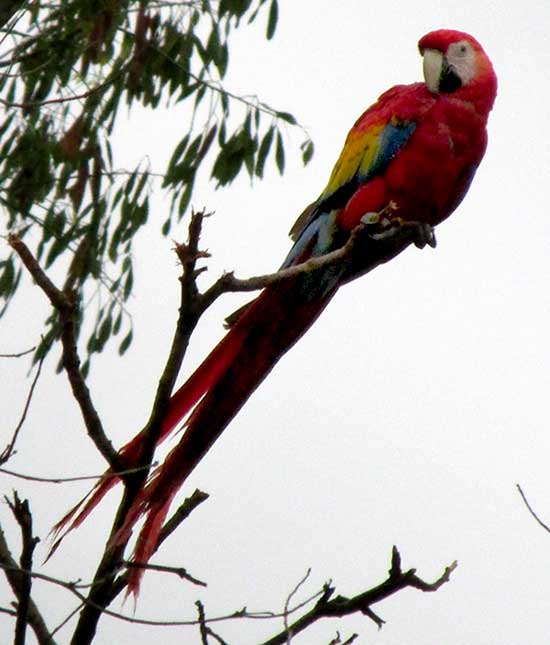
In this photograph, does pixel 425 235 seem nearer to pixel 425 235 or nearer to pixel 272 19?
pixel 425 235

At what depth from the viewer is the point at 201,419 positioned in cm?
167

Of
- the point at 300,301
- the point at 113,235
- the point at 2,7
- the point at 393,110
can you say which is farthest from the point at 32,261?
the point at 113,235

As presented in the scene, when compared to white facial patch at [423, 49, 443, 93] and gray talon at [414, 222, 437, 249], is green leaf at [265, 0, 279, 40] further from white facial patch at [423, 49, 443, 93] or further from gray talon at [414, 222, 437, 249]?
gray talon at [414, 222, 437, 249]

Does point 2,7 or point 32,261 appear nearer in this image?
point 32,261

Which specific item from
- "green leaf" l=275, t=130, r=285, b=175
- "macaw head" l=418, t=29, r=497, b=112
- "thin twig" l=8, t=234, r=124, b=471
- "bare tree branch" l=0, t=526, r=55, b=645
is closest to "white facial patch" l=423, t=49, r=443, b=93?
"macaw head" l=418, t=29, r=497, b=112

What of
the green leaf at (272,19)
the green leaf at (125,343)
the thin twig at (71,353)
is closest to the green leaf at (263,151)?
the green leaf at (272,19)

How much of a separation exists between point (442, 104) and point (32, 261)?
1096 mm

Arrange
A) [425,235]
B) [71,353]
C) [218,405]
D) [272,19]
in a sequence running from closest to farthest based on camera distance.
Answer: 1. [71,353]
2. [218,405]
3. [425,235]
4. [272,19]

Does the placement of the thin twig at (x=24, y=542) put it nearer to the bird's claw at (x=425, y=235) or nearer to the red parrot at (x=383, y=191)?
the red parrot at (x=383, y=191)

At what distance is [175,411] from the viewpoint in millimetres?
1649

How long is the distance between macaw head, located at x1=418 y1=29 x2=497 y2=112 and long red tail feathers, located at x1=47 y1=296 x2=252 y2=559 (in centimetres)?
72

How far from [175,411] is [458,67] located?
1004 mm

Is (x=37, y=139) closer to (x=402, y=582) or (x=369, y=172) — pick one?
(x=369, y=172)

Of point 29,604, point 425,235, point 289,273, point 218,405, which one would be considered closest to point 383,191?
point 425,235
